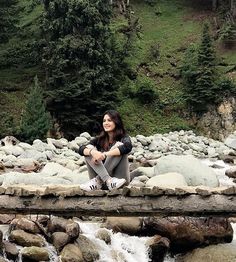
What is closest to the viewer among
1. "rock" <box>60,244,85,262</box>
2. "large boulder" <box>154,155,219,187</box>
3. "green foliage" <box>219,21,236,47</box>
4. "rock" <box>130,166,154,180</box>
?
"rock" <box>60,244,85,262</box>

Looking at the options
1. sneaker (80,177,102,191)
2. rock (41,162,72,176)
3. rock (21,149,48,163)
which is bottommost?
rock (21,149,48,163)

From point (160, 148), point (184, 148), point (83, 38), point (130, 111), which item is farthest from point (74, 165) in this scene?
point (130, 111)

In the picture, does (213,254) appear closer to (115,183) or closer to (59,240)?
(115,183)

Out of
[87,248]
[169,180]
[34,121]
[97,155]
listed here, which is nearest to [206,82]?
[34,121]

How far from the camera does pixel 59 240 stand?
665 centimetres

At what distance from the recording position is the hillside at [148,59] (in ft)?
95.5

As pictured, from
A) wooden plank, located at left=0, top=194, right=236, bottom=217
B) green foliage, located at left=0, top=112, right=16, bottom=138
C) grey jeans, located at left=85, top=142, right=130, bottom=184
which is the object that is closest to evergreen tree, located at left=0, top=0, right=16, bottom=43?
green foliage, located at left=0, top=112, right=16, bottom=138

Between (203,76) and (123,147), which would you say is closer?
(123,147)

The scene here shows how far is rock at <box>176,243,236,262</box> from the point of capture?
6.77 m

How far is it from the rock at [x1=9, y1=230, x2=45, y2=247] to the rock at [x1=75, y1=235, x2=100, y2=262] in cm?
54

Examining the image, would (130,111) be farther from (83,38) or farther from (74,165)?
(74,165)

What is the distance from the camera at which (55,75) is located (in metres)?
25.5

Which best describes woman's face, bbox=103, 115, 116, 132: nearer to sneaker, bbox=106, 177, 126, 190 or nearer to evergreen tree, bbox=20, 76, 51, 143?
sneaker, bbox=106, 177, 126, 190

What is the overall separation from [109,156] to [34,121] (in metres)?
13.9
